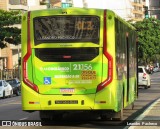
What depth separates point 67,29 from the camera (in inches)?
624

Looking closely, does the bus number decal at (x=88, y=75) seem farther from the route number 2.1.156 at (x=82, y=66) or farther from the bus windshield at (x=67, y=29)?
the bus windshield at (x=67, y=29)

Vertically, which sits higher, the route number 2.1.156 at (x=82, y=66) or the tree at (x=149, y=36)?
the route number 2.1.156 at (x=82, y=66)

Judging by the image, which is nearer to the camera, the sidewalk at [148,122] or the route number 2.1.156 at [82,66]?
the sidewalk at [148,122]

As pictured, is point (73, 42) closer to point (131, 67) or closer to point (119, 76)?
point (119, 76)

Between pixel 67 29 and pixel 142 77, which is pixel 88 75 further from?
pixel 142 77

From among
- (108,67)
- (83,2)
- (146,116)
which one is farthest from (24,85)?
(83,2)

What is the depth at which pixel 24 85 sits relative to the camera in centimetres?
1590

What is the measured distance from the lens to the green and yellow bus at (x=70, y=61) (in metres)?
15.6

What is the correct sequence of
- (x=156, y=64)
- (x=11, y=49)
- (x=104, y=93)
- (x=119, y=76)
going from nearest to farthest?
1. (x=104, y=93)
2. (x=119, y=76)
3. (x=11, y=49)
4. (x=156, y=64)

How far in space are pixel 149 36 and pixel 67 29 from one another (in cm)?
11052

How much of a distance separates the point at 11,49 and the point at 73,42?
6301cm

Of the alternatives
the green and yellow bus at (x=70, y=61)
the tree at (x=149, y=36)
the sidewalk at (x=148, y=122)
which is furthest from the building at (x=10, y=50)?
the green and yellow bus at (x=70, y=61)

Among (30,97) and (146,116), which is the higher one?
(30,97)

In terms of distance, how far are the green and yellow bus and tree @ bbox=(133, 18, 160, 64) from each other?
105890mm
